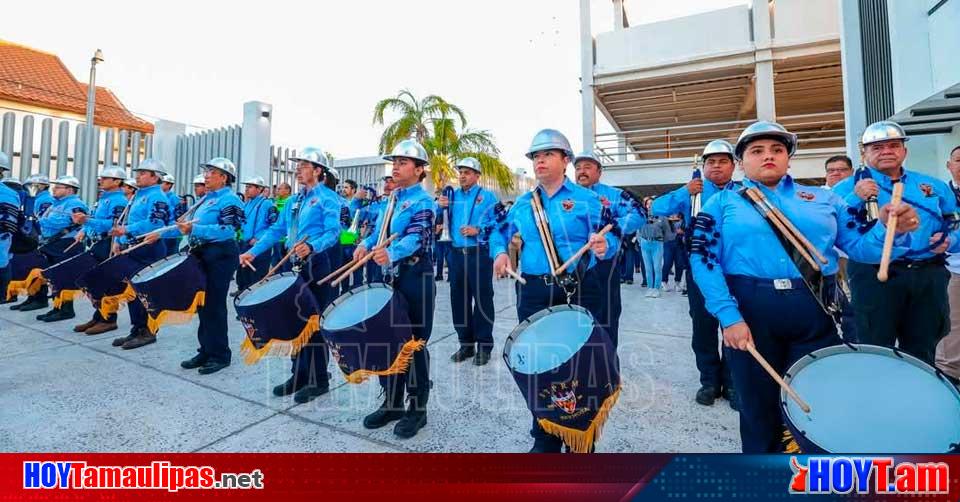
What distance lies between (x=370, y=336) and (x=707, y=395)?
2.44m

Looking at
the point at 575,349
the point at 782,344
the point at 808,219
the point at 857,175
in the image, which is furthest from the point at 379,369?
the point at 857,175

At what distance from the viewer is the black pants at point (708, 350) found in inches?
127

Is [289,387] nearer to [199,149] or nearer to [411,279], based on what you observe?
[411,279]

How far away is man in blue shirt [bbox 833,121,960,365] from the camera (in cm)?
261

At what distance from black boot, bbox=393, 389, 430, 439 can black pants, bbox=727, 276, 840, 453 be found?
5.91ft

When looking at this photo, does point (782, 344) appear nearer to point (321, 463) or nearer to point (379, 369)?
point (379, 369)

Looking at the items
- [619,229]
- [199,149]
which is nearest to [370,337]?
[619,229]

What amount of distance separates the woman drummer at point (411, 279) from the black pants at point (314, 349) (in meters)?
0.71

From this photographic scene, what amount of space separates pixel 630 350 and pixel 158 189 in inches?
214

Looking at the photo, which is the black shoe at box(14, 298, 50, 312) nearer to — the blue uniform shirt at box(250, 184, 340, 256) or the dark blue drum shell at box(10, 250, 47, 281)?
the dark blue drum shell at box(10, 250, 47, 281)

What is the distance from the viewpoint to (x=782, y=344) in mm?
1829

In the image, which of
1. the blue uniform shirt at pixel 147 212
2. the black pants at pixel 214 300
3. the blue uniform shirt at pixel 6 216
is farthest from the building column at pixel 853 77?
the blue uniform shirt at pixel 6 216

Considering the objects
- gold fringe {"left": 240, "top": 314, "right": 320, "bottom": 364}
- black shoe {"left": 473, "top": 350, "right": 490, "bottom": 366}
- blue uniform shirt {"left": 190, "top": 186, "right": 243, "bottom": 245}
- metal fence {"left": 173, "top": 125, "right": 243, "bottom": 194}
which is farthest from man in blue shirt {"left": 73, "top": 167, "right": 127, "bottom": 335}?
metal fence {"left": 173, "top": 125, "right": 243, "bottom": 194}

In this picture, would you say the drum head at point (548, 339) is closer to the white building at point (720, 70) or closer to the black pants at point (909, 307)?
the black pants at point (909, 307)
